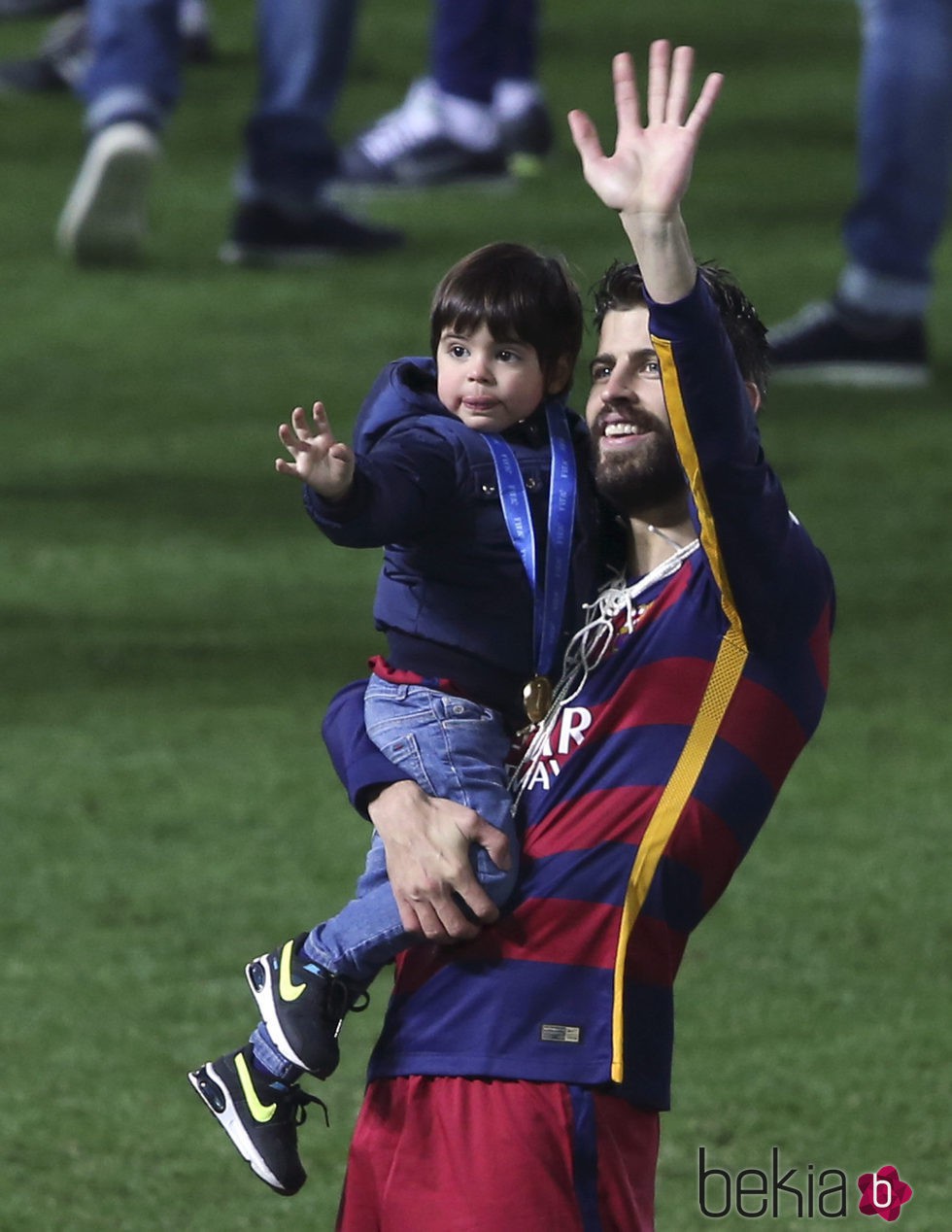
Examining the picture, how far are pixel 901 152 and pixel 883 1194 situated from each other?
4.47 m

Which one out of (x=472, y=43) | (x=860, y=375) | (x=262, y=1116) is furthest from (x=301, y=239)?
(x=262, y=1116)

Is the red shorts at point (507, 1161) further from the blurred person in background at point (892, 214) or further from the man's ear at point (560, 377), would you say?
the blurred person in background at point (892, 214)

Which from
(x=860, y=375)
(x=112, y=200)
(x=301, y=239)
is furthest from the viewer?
(x=301, y=239)

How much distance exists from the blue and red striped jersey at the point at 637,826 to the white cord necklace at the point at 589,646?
10 mm

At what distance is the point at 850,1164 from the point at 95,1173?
1069mm

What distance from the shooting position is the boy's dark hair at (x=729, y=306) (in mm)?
2633

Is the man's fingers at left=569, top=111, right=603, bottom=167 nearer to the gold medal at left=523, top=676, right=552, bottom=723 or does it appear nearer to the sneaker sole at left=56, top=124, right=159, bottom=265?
the gold medal at left=523, top=676, right=552, bottom=723

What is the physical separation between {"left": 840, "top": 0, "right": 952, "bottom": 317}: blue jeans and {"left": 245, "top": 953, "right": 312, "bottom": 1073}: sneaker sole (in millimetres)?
5368

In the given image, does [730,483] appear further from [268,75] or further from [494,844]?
[268,75]

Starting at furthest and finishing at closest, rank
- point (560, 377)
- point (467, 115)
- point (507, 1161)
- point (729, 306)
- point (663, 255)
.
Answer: point (467, 115) < point (560, 377) < point (729, 306) < point (507, 1161) < point (663, 255)

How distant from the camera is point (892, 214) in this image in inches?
308

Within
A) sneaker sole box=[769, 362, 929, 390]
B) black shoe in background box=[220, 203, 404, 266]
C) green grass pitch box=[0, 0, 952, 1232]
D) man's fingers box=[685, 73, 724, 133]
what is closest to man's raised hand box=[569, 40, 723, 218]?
man's fingers box=[685, 73, 724, 133]

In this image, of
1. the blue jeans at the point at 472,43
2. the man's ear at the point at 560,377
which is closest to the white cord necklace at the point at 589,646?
the man's ear at the point at 560,377

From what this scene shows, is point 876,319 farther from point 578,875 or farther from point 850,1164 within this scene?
point 578,875
